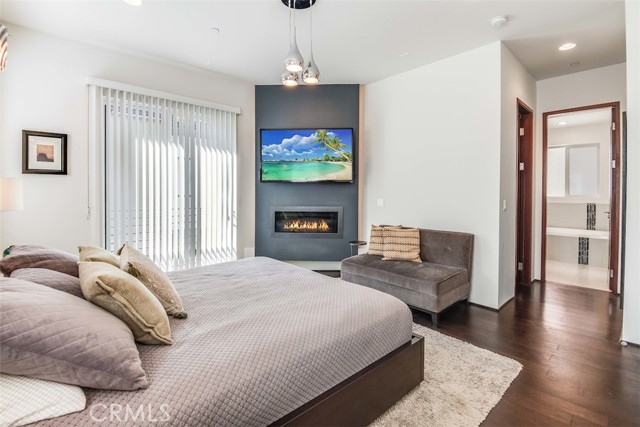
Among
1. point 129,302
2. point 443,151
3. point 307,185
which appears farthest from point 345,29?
point 129,302

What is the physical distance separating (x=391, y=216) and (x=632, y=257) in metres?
2.48

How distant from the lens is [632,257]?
8.23 ft

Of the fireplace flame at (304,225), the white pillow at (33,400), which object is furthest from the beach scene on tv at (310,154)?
the white pillow at (33,400)

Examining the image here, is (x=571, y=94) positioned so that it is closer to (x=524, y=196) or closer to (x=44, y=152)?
(x=524, y=196)

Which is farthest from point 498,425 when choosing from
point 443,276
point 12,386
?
point 12,386

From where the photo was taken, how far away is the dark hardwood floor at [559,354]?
5.74ft

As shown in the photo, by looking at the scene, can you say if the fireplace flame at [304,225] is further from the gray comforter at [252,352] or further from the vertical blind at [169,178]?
the gray comforter at [252,352]

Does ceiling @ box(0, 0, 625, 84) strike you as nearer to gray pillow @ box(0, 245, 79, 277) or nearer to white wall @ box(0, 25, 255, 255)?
white wall @ box(0, 25, 255, 255)

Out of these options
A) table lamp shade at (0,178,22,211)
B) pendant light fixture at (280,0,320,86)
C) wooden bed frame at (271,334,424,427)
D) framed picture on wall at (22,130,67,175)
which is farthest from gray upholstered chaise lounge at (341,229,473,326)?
framed picture on wall at (22,130,67,175)

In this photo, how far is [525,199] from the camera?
4258mm

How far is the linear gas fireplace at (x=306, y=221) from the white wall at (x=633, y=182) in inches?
125

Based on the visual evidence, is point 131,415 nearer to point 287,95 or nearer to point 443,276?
point 443,276

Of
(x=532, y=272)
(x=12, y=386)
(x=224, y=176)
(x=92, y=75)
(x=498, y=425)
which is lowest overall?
(x=498, y=425)

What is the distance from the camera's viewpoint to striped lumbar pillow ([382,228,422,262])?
3586 mm
